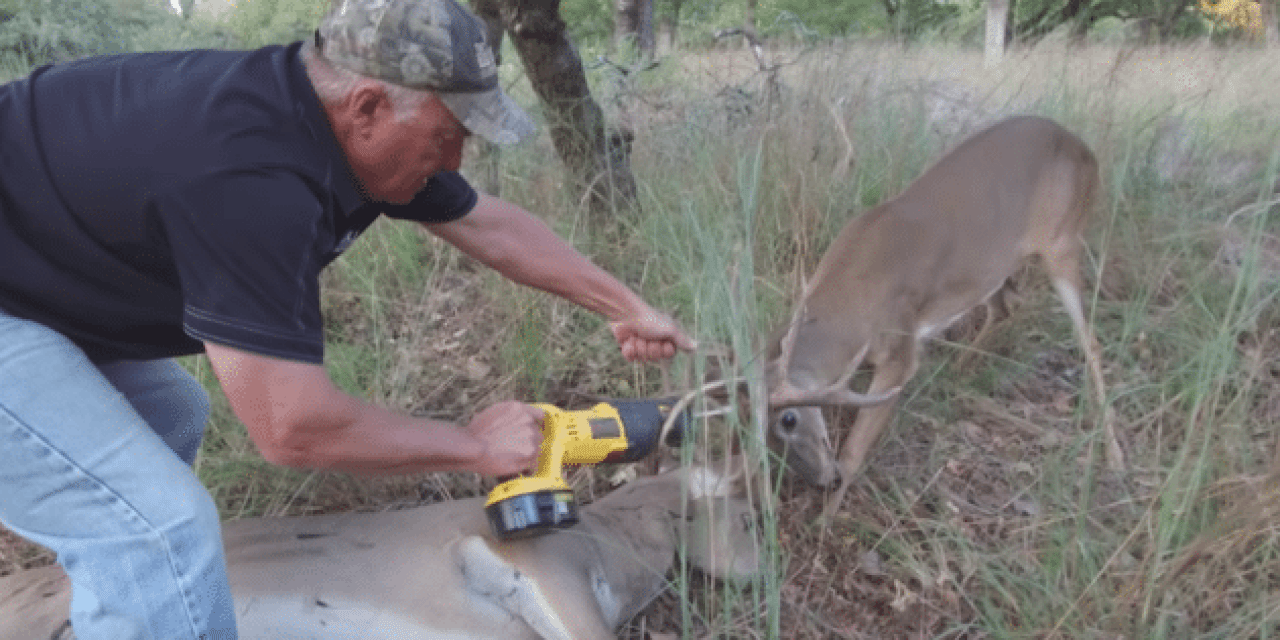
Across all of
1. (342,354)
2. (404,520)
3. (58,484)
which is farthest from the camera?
(342,354)

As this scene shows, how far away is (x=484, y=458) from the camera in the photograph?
2.24 meters

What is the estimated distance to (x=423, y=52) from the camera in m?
2.01

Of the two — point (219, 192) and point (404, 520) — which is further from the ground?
→ point (219, 192)

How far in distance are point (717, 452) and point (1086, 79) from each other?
3.53m

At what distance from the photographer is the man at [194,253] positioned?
1912mm

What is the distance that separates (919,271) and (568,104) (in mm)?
1672

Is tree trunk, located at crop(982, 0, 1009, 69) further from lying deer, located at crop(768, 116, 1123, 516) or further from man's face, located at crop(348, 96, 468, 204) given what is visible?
man's face, located at crop(348, 96, 468, 204)

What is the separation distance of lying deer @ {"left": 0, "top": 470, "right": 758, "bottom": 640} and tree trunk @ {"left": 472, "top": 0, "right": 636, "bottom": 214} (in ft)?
5.95

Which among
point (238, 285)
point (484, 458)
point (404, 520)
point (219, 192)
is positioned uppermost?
point (219, 192)

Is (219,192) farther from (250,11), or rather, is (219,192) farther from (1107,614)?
(250,11)

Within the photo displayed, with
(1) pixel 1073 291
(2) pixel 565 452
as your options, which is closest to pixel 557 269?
(2) pixel 565 452

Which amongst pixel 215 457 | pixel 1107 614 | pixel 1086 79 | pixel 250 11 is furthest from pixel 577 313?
pixel 250 11

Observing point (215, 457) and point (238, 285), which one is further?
point (215, 457)

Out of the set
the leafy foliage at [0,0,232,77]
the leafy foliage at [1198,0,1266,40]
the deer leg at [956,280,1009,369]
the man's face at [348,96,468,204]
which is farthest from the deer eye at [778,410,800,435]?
the leafy foliage at [1198,0,1266,40]
